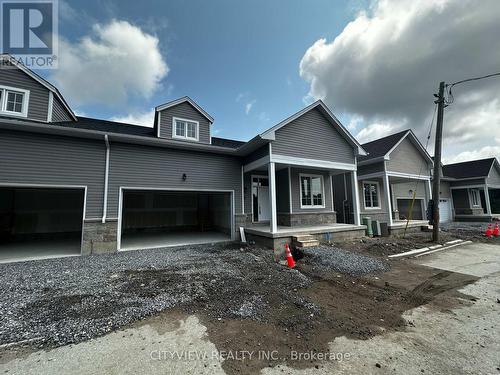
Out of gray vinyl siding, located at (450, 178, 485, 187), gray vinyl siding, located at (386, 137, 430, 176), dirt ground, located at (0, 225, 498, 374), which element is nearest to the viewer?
dirt ground, located at (0, 225, 498, 374)

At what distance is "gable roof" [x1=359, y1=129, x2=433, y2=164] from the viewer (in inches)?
476

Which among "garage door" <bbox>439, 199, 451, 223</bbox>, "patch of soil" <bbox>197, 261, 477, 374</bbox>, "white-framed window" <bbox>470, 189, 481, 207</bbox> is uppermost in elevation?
"white-framed window" <bbox>470, 189, 481, 207</bbox>

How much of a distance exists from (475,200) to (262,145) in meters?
23.2

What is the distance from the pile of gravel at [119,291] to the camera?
119 inches

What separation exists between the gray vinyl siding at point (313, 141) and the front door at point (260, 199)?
2.99 meters

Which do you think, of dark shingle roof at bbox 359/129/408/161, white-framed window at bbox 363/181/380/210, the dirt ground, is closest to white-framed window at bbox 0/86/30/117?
the dirt ground

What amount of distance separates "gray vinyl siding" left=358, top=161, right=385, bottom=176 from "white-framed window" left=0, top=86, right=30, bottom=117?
16252 millimetres

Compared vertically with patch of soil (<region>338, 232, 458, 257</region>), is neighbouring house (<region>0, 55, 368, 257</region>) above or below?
above

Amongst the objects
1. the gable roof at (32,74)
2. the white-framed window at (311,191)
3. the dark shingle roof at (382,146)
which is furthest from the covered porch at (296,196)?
the gable roof at (32,74)

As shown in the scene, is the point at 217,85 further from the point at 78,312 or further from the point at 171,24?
the point at 78,312

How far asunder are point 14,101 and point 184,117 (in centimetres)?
600

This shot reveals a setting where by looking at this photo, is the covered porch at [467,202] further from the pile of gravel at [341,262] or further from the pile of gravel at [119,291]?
the pile of gravel at [119,291]

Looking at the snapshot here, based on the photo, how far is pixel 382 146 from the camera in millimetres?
13242

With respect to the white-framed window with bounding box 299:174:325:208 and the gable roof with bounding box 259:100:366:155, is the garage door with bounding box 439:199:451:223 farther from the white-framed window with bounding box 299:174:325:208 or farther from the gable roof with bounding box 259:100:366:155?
the white-framed window with bounding box 299:174:325:208
